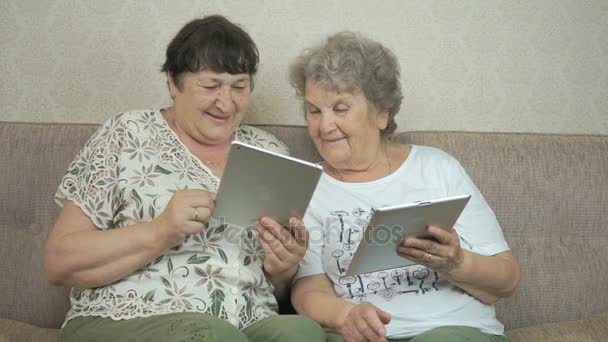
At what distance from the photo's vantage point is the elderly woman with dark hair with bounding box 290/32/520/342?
148 cm

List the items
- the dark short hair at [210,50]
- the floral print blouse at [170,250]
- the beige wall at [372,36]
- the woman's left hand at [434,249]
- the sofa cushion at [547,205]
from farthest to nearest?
1. the beige wall at [372,36]
2. the sofa cushion at [547,205]
3. the dark short hair at [210,50]
4. the floral print blouse at [170,250]
5. the woman's left hand at [434,249]

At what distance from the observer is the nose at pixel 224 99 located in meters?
1.57

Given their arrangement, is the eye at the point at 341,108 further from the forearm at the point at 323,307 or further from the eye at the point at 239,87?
the forearm at the point at 323,307

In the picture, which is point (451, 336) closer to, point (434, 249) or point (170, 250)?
point (434, 249)

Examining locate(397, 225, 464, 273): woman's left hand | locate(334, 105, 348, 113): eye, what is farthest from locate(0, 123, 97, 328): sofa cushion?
locate(397, 225, 464, 273): woman's left hand

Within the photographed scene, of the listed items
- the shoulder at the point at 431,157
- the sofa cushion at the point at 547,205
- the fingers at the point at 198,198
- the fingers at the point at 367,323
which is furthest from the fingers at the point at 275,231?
the sofa cushion at the point at 547,205

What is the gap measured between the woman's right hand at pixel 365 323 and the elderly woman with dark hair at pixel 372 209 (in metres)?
0.05

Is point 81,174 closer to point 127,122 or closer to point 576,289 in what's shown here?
point 127,122

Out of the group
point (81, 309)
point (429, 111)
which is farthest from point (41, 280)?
point (429, 111)

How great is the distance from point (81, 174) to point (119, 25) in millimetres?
758

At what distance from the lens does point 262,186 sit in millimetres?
1287

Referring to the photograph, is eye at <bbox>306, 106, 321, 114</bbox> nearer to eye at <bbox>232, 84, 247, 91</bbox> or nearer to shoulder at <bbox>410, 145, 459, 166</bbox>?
eye at <bbox>232, 84, 247, 91</bbox>

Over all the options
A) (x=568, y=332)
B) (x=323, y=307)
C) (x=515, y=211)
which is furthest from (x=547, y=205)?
(x=323, y=307)

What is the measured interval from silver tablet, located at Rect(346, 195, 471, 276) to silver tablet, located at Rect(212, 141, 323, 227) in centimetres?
15
